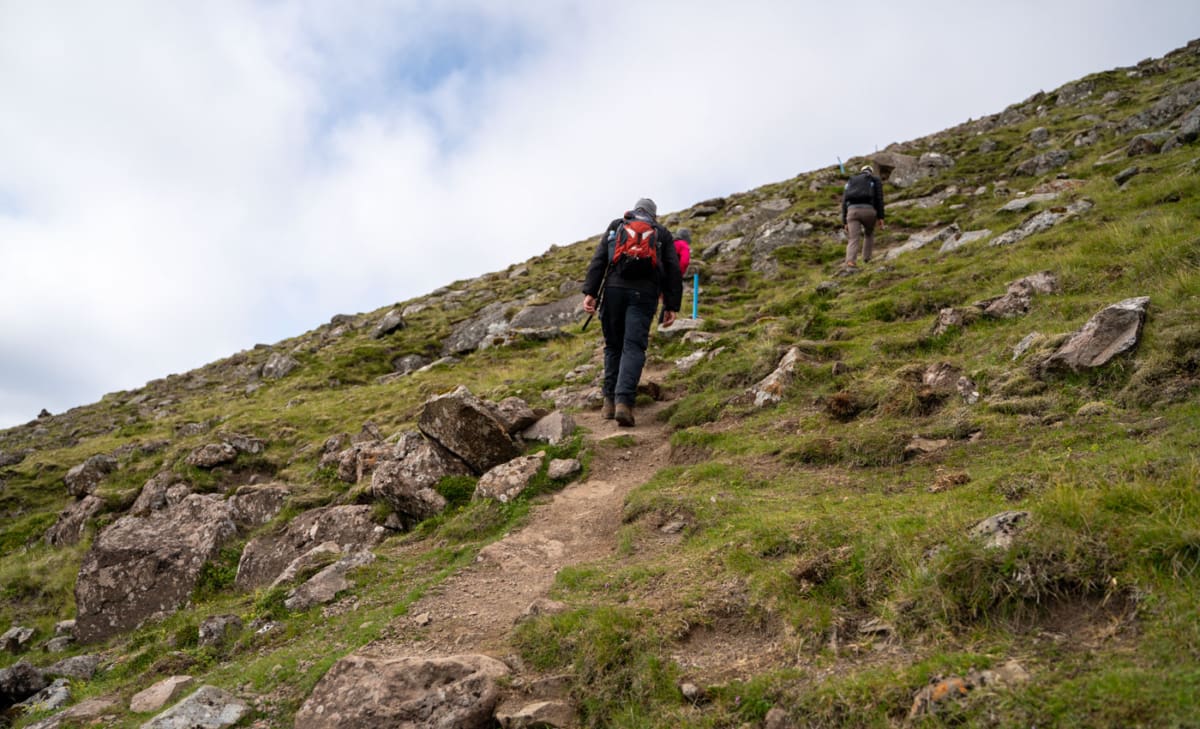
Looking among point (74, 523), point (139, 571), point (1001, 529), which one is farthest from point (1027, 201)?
point (74, 523)

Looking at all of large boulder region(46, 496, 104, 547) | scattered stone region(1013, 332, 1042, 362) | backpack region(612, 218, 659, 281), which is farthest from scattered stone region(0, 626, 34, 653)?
scattered stone region(1013, 332, 1042, 362)

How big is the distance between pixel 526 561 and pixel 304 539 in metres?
5.27

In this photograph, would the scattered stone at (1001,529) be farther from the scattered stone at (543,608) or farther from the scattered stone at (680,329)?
the scattered stone at (680,329)

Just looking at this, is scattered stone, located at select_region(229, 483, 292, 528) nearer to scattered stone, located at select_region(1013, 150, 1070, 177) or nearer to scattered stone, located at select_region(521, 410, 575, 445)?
scattered stone, located at select_region(521, 410, 575, 445)

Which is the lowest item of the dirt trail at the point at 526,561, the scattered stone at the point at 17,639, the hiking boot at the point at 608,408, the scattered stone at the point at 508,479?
the scattered stone at the point at 17,639

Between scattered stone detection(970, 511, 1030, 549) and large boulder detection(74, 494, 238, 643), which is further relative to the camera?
large boulder detection(74, 494, 238, 643)

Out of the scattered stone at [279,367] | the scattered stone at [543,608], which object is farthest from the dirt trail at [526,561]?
the scattered stone at [279,367]

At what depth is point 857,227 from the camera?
754 inches

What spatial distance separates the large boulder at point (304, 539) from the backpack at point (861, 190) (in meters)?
15.8

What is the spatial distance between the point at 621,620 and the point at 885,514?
2232 millimetres

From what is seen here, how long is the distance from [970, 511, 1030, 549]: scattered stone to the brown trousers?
15.8 m

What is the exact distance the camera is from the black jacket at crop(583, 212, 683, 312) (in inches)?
412

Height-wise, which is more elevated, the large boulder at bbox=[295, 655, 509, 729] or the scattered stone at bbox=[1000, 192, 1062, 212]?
the scattered stone at bbox=[1000, 192, 1062, 212]

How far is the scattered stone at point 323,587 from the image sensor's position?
7.07 m
